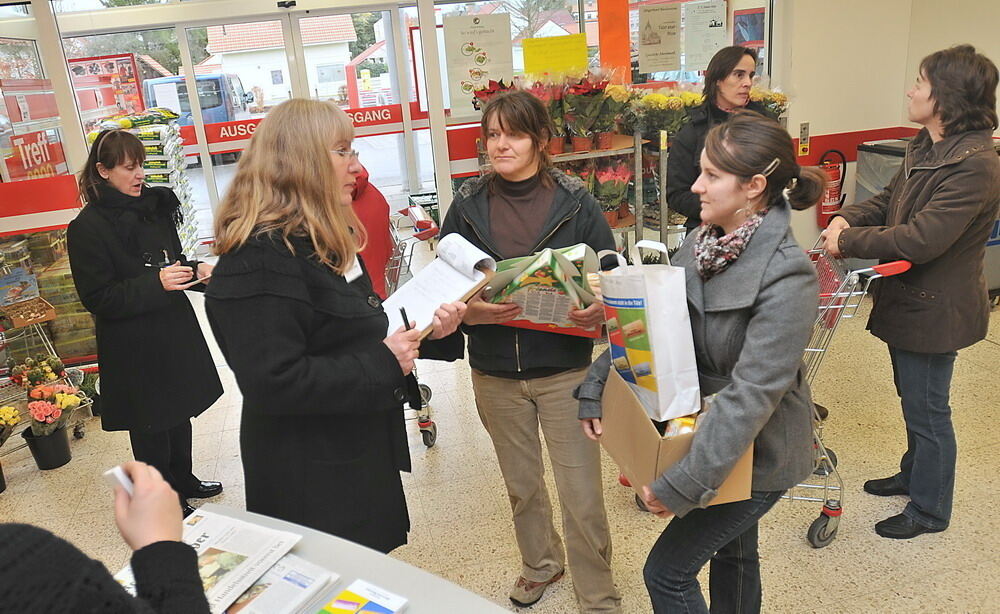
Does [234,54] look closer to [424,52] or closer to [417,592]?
[424,52]

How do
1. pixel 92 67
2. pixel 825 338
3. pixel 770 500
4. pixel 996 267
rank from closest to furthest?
pixel 770 500, pixel 825 338, pixel 996 267, pixel 92 67

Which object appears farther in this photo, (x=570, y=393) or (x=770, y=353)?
(x=570, y=393)

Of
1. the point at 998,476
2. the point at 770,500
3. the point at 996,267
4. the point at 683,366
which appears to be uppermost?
the point at 683,366

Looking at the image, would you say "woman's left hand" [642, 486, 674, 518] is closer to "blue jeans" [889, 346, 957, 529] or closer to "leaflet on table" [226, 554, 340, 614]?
"leaflet on table" [226, 554, 340, 614]

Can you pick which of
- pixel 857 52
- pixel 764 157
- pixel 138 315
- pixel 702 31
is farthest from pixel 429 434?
pixel 857 52

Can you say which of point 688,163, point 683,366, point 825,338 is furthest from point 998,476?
point 683,366

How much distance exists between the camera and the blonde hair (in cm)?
163

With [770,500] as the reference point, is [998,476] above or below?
below

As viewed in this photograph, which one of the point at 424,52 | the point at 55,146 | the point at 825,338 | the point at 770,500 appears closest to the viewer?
the point at 770,500

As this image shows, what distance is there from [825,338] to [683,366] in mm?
1252

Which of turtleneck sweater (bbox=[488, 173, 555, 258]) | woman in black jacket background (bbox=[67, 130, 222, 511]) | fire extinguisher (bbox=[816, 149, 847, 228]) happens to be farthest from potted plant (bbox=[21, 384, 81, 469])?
fire extinguisher (bbox=[816, 149, 847, 228])

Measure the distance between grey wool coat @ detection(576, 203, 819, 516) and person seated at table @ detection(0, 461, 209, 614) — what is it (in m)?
1.02

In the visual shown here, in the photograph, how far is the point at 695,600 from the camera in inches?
71.2

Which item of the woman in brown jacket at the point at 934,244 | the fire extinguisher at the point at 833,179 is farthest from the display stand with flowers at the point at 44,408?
the fire extinguisher at the point at 833,179
